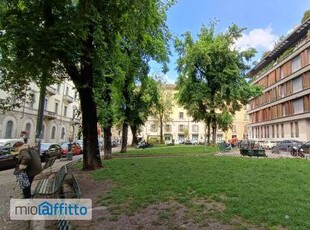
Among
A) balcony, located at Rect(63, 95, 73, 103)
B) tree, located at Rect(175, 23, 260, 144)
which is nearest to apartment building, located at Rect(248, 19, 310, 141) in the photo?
tree, located at Rect(175, 23, 260, 144)

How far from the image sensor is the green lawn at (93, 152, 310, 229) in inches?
245

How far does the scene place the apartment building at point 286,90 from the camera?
45.3 m

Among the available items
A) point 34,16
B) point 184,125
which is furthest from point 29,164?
point 184,125

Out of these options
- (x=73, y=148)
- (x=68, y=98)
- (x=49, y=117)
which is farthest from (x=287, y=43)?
(x=49, y=117)

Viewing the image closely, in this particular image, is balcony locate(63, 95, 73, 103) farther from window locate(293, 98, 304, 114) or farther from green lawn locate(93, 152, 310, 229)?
green lawn locate(93, 152, 310, 229)

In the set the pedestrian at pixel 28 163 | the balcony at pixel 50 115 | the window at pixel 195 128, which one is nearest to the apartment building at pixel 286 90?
the window at pixel 195 128

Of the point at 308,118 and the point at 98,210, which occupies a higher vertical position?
the point at 308,118

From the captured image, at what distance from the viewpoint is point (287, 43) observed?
5203 centimetres

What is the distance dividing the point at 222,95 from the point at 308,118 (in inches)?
674

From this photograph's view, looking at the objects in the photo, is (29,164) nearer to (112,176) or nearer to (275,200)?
(112,176)

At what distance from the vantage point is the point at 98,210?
23.5ft

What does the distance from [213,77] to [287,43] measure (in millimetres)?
22838

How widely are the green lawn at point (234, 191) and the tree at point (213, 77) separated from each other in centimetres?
2449

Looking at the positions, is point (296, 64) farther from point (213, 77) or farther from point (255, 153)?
point (255, 153)
